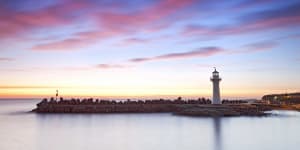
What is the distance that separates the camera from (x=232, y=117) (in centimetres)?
3509

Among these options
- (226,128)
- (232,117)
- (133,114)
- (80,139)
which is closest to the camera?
(80,139)

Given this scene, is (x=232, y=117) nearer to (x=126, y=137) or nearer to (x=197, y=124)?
(x=197, y=124)

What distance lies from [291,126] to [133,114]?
57.8 ft

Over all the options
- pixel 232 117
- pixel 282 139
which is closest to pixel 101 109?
pixel 232 117

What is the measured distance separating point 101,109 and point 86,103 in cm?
477

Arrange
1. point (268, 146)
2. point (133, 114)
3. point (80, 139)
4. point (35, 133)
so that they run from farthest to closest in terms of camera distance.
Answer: point (133, 114)
point (35, 133)
point (80, 139)
point (268, 146)

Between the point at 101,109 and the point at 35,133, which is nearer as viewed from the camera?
the point at 35,133

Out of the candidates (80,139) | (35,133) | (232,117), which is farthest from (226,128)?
(35,133)

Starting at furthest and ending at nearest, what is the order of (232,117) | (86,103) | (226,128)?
1. (86,103)
2. (232,117)
3. (226,128)

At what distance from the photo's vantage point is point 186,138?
2225 cm

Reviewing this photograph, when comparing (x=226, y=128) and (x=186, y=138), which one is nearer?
(x=186, y=138)

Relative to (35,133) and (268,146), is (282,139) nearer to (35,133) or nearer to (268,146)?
(268,146)

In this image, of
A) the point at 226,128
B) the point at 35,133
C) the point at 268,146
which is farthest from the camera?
the point at 226,128

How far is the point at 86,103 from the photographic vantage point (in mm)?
45781
